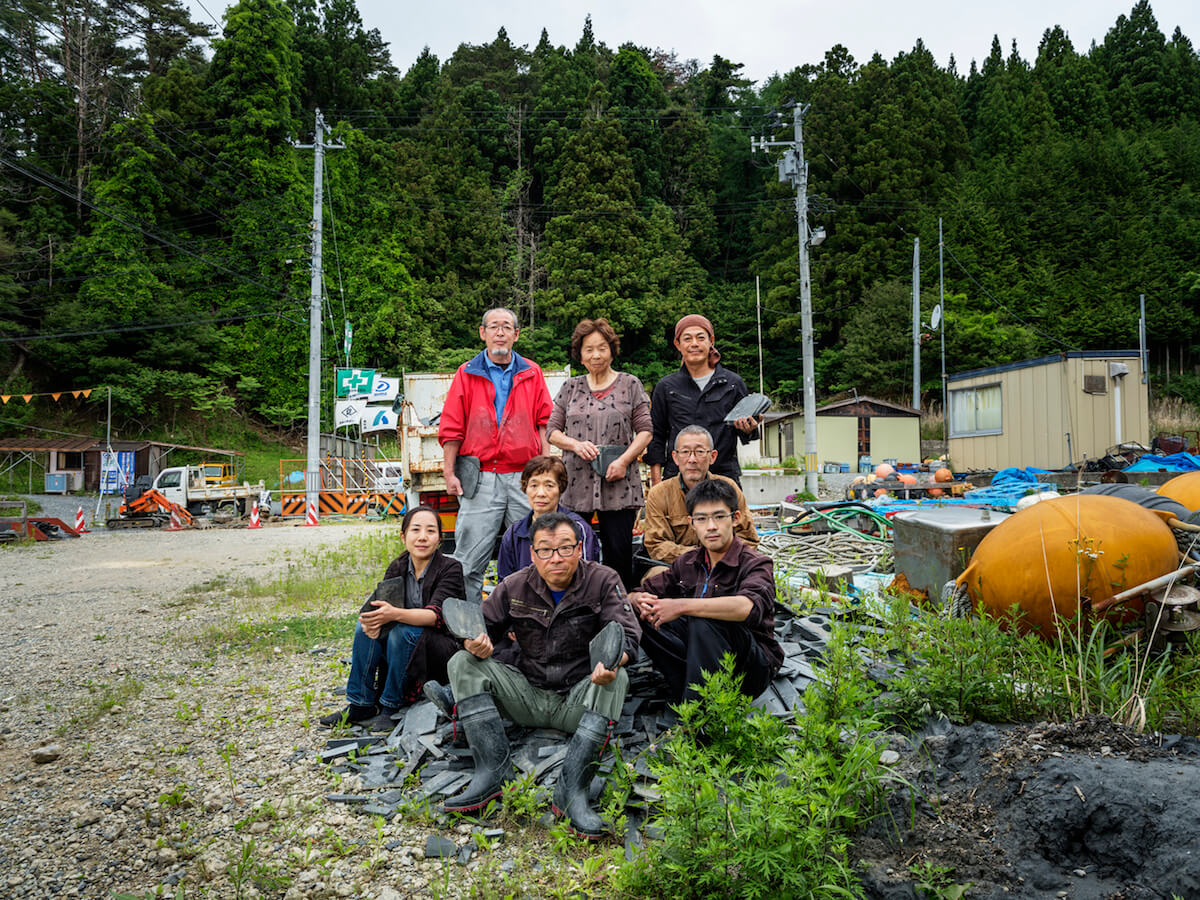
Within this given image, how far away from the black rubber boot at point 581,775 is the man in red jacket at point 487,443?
1811 millimetres

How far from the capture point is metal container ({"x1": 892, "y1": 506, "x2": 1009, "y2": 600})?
4941 mm

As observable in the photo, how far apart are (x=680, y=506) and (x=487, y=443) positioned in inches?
52.5

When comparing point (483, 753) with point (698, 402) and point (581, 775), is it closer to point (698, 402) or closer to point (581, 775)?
point (581, 775)

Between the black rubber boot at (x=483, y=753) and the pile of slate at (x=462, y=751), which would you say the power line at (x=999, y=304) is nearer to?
the pile of slate at (x=462, y=751)

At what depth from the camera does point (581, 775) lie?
9.25 ft

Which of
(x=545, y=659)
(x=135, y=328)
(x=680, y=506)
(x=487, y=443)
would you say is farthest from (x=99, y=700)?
(x=135, y=328)

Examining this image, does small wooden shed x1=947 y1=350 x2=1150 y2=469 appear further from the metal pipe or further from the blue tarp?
the metal pipe

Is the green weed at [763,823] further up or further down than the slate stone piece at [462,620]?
further down

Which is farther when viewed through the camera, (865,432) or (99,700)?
(865,432)

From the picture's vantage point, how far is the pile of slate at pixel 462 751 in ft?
9.72

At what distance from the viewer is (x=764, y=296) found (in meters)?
38.3

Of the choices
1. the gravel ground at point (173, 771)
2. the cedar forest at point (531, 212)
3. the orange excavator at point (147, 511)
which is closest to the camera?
the gravel ground at point (173, 771)

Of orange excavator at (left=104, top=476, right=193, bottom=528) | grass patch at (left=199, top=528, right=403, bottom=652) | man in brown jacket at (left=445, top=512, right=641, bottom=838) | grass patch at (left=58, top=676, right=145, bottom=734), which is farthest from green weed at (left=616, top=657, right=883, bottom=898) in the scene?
orange excavator at (left=104, top=476, right=193, bottom=528)

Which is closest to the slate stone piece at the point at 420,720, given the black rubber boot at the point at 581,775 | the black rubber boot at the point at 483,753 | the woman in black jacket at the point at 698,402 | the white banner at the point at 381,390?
the black rubber boot at the point at 483,753
